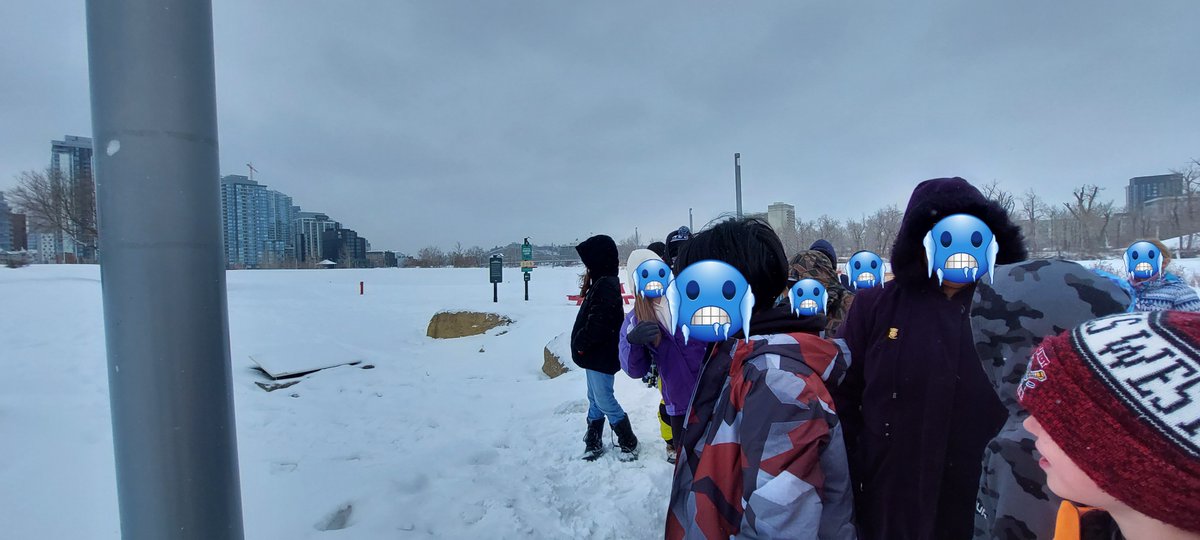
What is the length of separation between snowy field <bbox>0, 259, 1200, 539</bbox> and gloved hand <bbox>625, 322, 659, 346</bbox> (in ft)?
4.77

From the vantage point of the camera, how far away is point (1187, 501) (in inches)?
25.2

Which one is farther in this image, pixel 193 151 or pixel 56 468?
pixel 56 468

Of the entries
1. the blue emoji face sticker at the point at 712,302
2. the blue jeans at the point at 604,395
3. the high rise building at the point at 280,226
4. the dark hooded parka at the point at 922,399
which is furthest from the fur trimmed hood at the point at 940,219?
the high rise building at the point at 280,226

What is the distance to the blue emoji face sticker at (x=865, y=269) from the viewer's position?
4.14 meters

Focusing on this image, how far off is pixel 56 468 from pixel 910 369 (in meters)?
4.77

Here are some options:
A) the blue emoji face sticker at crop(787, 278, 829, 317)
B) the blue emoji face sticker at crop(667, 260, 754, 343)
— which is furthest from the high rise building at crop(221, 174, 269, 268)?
the blue emoji face sticker at crop(667, 260, 754, 343)

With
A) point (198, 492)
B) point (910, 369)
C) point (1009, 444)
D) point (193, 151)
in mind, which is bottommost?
point (198, 492)

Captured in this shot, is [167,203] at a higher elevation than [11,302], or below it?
higher

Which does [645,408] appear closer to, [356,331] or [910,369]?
[910,369]

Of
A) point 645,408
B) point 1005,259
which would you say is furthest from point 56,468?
point 1005,259

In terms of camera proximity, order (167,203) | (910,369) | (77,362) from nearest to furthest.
→ 1. (167,203)
2. (910,369)
3. (77,362)

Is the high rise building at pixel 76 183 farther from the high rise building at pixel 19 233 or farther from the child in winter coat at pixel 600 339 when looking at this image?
the child in winter coat at pixel 600 339

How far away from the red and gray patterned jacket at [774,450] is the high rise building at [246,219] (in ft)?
238

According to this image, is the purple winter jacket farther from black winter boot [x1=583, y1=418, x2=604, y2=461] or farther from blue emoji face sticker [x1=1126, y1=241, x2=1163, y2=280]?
blue emoji face sticker [x1=1126, y1=241, x2=1163, y2=280]
